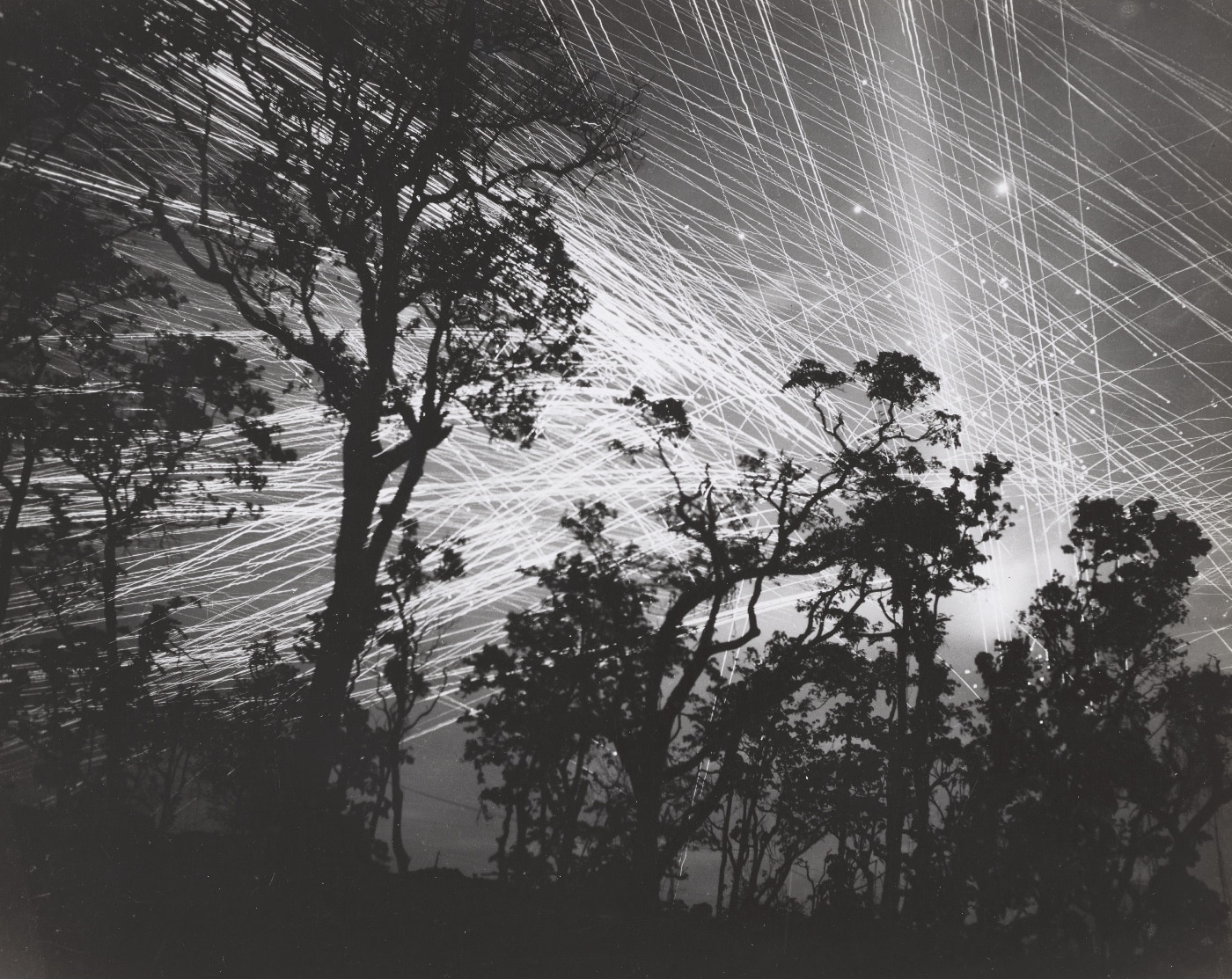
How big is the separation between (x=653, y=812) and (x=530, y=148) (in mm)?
3802

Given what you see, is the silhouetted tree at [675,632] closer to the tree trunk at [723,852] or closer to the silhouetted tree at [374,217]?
the tree trunk at [723,852]

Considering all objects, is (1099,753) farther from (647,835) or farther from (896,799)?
(647,835)

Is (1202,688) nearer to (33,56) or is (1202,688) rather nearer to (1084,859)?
(1084,859)

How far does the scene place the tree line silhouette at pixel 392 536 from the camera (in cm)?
278

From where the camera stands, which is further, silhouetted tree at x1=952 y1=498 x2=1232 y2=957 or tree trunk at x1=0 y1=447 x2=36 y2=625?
silhouetted tree at x1=952 y1=498 x2=1232 y2=957

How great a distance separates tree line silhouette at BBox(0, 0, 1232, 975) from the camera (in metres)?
2.78

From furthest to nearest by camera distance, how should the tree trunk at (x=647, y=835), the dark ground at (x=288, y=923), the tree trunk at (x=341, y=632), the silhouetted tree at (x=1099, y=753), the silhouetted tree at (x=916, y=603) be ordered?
the silhouetted tree at (x=1099, y=753), the silhouetted tree at (x=916, y=603), the tree trunk at (x=647, y=835), the tree trunk at (x=341, y=632), the dark ground at (x=288, y=923)

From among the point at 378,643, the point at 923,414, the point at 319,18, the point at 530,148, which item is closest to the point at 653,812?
the point at 378,643

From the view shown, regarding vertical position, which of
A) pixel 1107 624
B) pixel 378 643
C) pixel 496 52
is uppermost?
pixel 496 52

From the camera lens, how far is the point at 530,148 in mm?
4121

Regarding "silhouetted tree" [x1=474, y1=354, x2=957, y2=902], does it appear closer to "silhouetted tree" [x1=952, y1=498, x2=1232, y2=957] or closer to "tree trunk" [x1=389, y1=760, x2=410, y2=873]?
"tree trunk" [x1=389, y1=760, x2=410, y2=873]

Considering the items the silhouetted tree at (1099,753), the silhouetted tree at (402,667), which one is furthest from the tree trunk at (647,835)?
the silhouetted tree at (1099,753)

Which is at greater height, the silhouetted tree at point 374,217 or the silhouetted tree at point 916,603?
the silhouetted tree at point 374,217

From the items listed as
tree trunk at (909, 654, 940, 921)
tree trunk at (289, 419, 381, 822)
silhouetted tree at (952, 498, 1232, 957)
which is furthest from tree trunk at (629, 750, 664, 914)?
silhouetted tree at (952, 498, 1232, 957)
